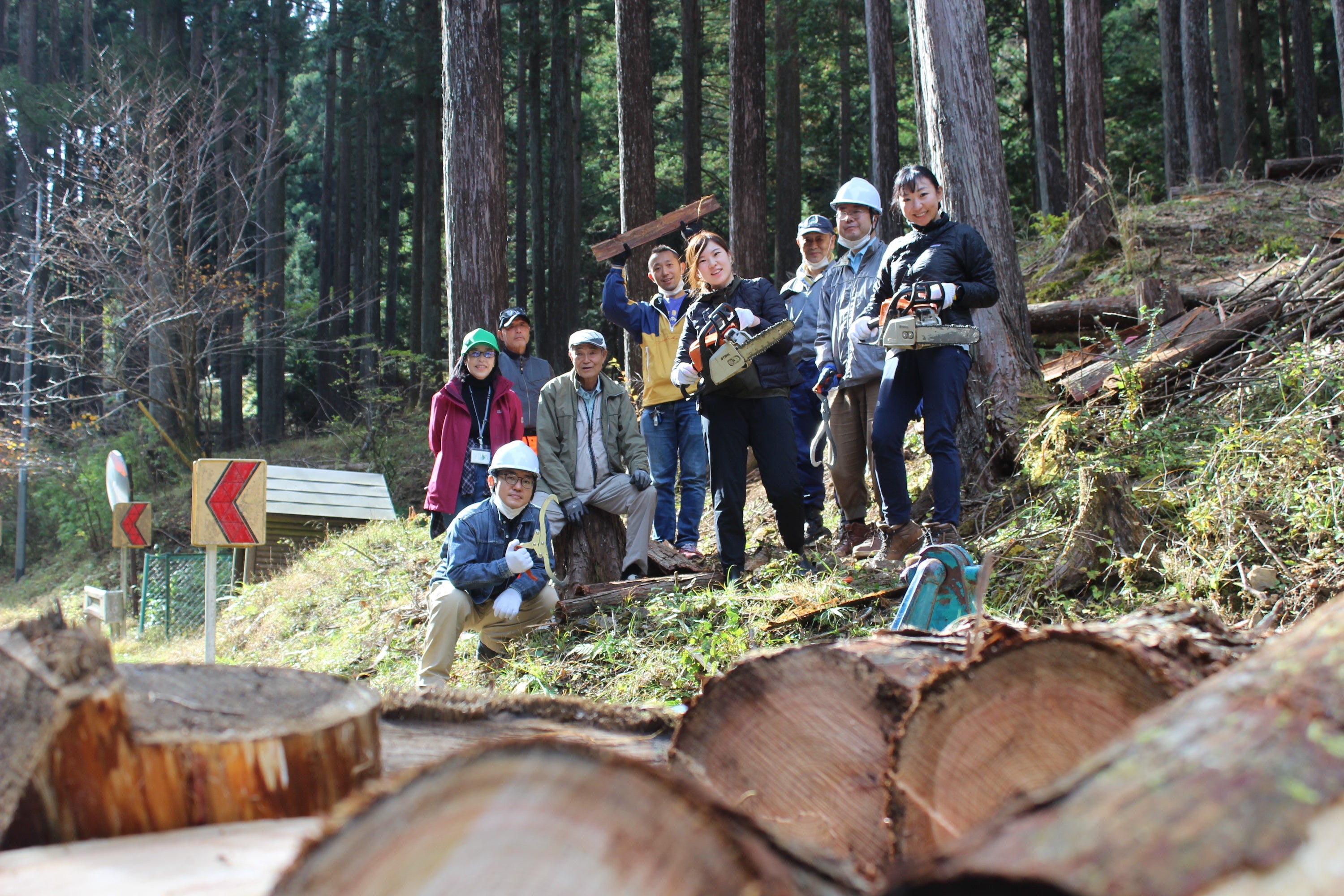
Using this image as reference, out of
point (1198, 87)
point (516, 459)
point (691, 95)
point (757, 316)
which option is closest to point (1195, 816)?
point (516, 459)

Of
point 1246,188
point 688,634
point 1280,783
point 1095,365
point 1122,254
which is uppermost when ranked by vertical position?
point 1246,188

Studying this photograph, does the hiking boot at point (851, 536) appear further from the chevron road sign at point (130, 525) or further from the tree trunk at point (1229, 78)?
the tree trunk at point (1229, 78)

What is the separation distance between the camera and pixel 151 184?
16812 millimetres

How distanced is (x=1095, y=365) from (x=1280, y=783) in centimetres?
590

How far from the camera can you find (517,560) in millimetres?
5230

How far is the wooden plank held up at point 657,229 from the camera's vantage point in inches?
284

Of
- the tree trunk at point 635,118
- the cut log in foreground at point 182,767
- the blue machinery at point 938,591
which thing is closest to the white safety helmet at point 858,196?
the blue machinery at point 938,591

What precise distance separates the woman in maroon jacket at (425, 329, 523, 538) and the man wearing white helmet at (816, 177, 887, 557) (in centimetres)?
216

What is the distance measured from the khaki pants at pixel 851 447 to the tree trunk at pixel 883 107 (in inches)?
245

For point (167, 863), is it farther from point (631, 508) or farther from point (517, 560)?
point (631, 508)

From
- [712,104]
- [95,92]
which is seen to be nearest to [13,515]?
[95,92]

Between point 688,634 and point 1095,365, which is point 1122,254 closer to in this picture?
point 1095,365

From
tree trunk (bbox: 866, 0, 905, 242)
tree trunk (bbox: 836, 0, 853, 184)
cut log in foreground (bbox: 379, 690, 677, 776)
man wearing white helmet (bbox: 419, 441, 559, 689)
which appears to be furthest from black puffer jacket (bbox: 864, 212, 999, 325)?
tree trunk (bbox: 836, 0, 853, 184)

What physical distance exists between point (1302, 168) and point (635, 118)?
8.63 metres
